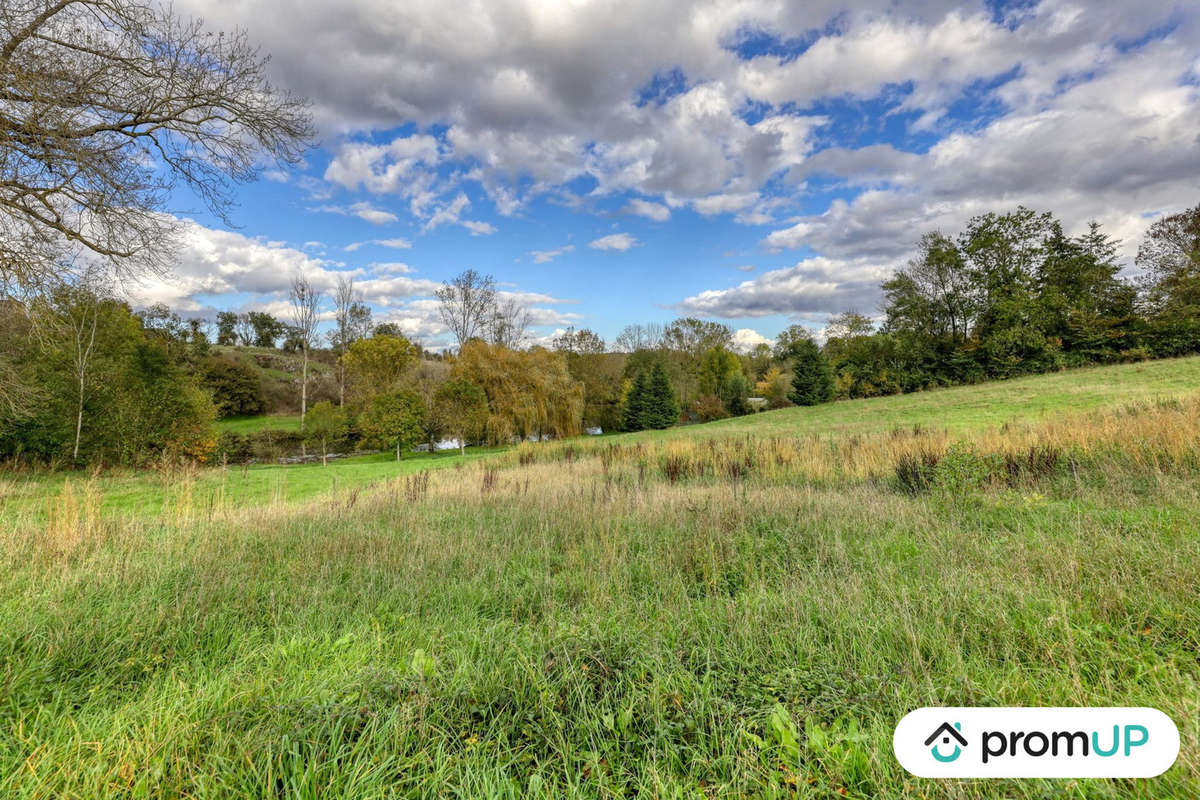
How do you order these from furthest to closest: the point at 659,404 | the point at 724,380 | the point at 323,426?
1. the point at 724,380
2. the point at 659,404
3. the point at 323,426

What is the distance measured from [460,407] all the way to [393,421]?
3846 millimetres

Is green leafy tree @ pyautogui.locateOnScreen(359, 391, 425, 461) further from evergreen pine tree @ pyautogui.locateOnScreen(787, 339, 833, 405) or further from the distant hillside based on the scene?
evergreen pine tree @ pyautogui.locateOnScreen(787, 339, 833, 405)

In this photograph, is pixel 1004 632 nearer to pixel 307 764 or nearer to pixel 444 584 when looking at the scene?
pixel 307 764

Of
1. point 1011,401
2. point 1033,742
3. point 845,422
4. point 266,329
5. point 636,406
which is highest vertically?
point 266,329

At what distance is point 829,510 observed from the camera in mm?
6352

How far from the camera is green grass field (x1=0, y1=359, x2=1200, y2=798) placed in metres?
1.91

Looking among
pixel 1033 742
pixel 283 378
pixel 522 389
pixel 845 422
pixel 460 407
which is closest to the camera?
pixel 1033 742

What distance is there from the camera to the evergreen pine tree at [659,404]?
127ft

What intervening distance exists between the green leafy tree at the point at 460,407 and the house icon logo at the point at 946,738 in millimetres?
25780

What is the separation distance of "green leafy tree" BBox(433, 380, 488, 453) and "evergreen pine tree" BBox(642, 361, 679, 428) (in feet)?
54.5

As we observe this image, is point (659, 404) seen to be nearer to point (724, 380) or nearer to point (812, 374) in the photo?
point (724, 380)

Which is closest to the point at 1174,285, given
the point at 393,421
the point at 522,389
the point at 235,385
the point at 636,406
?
the point at 636,406

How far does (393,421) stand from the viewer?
23578mm

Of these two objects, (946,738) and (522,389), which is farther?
(522,389)
